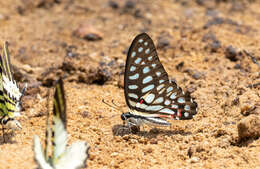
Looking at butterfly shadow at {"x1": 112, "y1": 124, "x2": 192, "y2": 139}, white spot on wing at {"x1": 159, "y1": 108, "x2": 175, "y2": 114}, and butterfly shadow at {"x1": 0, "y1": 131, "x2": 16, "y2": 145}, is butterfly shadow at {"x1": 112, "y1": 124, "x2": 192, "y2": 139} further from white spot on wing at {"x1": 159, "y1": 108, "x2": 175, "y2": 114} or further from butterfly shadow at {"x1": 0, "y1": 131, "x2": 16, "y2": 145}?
butterfly shadow at {"x1": 0, "y1": 131, "x2": 16, "y2": 145}

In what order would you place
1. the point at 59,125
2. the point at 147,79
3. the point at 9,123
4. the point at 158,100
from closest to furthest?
the point at 59,125 < the point at 9,123 < the point at 147,79 < the point at 158,100

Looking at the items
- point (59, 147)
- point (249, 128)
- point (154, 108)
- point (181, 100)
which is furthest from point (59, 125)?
point (249, 128)

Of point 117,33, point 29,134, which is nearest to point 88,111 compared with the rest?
point 29,134

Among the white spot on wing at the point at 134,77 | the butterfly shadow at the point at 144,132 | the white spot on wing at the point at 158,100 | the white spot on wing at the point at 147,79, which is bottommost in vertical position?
the butterfly shadow at the point at 144,132

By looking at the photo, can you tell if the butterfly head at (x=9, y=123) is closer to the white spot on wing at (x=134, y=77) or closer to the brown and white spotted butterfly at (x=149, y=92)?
the brown and white spotted butterfly at (x=149, y=92)

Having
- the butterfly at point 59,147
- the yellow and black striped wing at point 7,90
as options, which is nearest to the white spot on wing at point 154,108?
the butterfly at point 59,147

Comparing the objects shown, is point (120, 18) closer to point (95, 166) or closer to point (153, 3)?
point (153, 3)

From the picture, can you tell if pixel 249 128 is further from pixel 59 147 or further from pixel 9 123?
pixel 9 123
